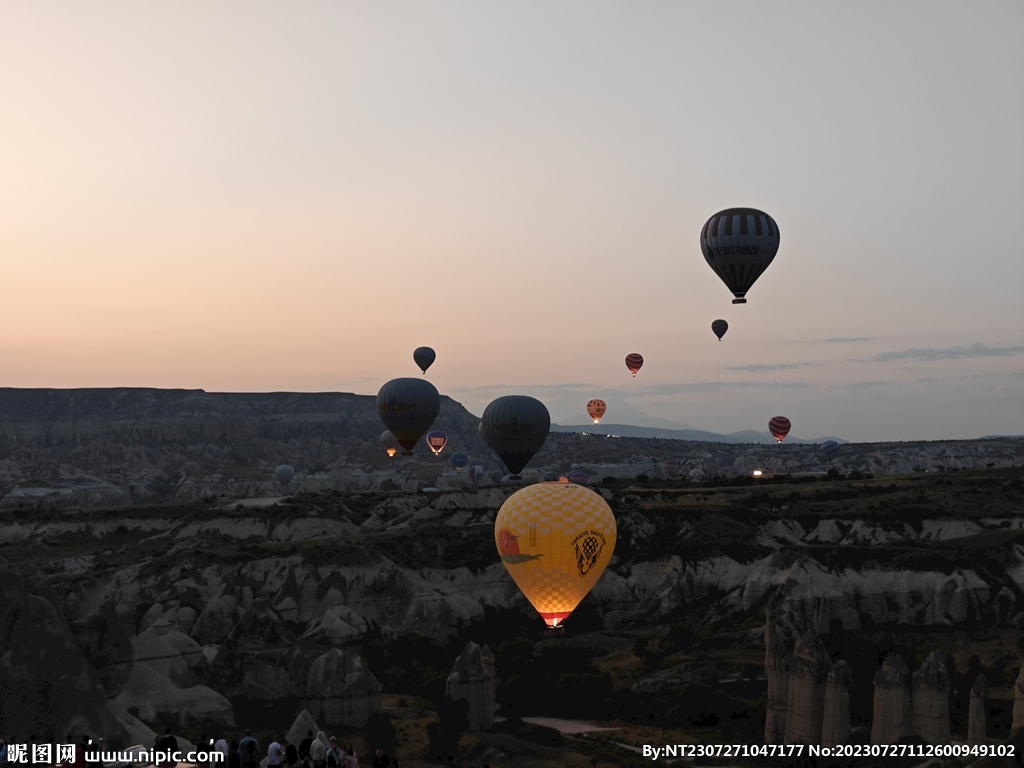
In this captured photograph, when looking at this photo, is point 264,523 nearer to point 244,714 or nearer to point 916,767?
point 244,714

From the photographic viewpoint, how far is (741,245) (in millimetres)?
60688

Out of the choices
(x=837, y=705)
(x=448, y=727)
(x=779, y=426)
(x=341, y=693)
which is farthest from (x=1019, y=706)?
(x=779, y=426)

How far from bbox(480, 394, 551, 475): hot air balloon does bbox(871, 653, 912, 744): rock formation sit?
118 feet

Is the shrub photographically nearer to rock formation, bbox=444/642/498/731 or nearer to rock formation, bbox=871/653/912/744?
rock formation, bbox=444/642/498/731

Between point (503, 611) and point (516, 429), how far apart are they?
14387 mm

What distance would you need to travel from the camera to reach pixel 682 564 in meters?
83.8

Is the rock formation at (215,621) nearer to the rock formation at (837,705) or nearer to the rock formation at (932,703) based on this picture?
the rock formation at (837,705)

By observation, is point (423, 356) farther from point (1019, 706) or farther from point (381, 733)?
point (1019, 706)

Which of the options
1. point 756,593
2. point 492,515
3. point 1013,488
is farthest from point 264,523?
A: point 1013,488

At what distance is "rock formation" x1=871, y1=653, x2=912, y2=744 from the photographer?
41156 mm

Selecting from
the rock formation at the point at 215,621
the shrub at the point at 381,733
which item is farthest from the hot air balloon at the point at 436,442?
the shrub at the point at 381,733

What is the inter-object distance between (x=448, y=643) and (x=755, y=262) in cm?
3049

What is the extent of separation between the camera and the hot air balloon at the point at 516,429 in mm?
75750

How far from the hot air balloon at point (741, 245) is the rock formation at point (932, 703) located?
999 inches
